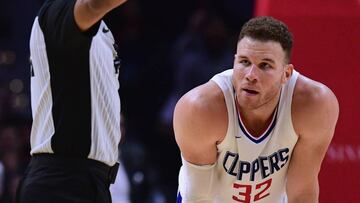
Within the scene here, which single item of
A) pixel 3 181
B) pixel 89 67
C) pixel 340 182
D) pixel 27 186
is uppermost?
pixel 89 67

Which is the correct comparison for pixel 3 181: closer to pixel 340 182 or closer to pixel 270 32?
pixel 340 182

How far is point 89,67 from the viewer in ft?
12.8

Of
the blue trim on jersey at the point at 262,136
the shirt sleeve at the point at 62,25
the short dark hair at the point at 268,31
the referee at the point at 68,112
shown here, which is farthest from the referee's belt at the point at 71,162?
the short dark hair at the point at 268,31

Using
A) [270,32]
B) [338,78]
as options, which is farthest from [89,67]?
[338,78]

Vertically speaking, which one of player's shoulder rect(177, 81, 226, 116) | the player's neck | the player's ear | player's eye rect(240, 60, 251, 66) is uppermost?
player's eye rect(240, 60, 251, 66)

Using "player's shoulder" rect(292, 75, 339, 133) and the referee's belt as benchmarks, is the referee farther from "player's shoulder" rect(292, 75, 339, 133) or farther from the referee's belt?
"player's shoulder" rect(292, 75, 339, 133)

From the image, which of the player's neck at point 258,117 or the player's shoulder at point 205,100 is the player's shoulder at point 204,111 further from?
the player's neck at point 258,117

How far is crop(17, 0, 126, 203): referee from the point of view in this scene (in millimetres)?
3871

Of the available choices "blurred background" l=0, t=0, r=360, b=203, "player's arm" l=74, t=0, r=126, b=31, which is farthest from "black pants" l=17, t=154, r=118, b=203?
"blurred background" l=0, t=0, r=360, b=203

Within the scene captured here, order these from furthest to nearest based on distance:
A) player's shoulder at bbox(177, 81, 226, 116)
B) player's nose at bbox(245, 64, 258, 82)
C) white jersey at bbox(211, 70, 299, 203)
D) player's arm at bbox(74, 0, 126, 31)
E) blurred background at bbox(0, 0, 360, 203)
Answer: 1. blurred background at bbox(0, 0, 360, 203)
2. white jersey at bbox(211, 70, 299, 203)
3. player's shoulder at bbox(177, 81, 226, 116)
4. player's nose at bbox(245, 64, 258, 82)
5. player's arm at bbox(74, 0, 126, 31)

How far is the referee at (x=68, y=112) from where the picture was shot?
3871 millimetres

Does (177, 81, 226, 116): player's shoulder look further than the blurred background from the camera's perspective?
No

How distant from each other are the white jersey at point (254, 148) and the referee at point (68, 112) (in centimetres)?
62

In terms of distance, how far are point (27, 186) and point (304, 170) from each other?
4.48 feet
